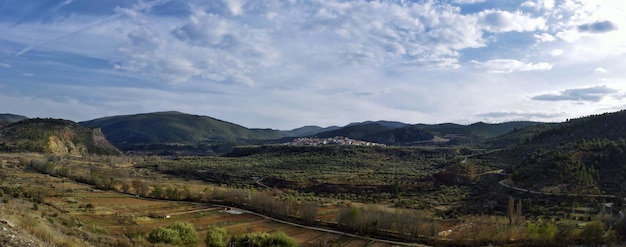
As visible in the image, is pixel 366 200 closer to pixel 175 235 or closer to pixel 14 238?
pixel 175 235

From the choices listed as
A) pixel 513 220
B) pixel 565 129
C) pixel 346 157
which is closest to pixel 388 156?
pixel 346 157

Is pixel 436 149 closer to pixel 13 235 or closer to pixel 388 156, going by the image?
pixel 388 156

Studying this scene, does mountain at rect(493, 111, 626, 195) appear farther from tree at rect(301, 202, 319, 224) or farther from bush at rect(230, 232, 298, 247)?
bush at rect(230, 232, 298, 247)

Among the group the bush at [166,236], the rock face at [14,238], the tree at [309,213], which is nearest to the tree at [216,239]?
the bush at [166,236]

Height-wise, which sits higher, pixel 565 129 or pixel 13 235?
pixel 565 129

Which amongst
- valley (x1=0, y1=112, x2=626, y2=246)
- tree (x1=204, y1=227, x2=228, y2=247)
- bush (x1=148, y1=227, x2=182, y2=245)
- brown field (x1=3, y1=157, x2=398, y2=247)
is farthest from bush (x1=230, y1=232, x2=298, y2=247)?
brown field (x1=3, y1=157, x2=398, y2=247)

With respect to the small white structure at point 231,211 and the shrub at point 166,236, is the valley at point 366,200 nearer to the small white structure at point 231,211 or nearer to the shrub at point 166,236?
the small white structure at point 231,211
